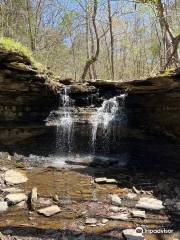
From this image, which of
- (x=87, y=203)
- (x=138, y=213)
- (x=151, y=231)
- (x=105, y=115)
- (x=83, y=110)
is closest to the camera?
(x=151, y=231)

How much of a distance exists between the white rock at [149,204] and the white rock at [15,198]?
239cm

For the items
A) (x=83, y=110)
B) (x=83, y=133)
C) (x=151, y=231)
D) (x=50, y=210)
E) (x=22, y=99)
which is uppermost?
(x=22, y=99)

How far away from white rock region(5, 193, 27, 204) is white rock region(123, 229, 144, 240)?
2.42m

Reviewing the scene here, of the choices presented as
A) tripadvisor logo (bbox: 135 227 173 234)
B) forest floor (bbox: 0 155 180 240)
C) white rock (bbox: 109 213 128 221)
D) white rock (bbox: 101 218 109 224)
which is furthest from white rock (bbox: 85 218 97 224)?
tripadvisor logo (bbox: 135 227 173 234)

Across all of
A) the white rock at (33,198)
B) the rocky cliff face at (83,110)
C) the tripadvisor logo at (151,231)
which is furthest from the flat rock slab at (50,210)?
the rocky cliff face at (83,110)

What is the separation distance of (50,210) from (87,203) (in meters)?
0.86

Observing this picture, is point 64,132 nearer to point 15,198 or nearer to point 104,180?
point 104,180

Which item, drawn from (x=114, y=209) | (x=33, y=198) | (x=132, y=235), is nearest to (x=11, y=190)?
(x=33, y=198)

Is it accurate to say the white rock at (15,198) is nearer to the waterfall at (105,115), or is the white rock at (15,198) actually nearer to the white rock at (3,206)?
the white rock at (3,206)

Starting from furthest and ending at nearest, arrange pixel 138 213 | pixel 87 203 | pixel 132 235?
pixel 87 203
pixel 138 213
pixel 132 235

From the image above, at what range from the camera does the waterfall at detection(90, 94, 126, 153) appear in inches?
472

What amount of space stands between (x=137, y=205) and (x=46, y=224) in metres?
2.03

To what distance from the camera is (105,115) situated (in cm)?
1217

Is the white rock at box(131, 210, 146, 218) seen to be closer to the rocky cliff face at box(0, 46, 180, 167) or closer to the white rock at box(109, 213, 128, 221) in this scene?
the white rock at box(109, 213, 128, 221)
